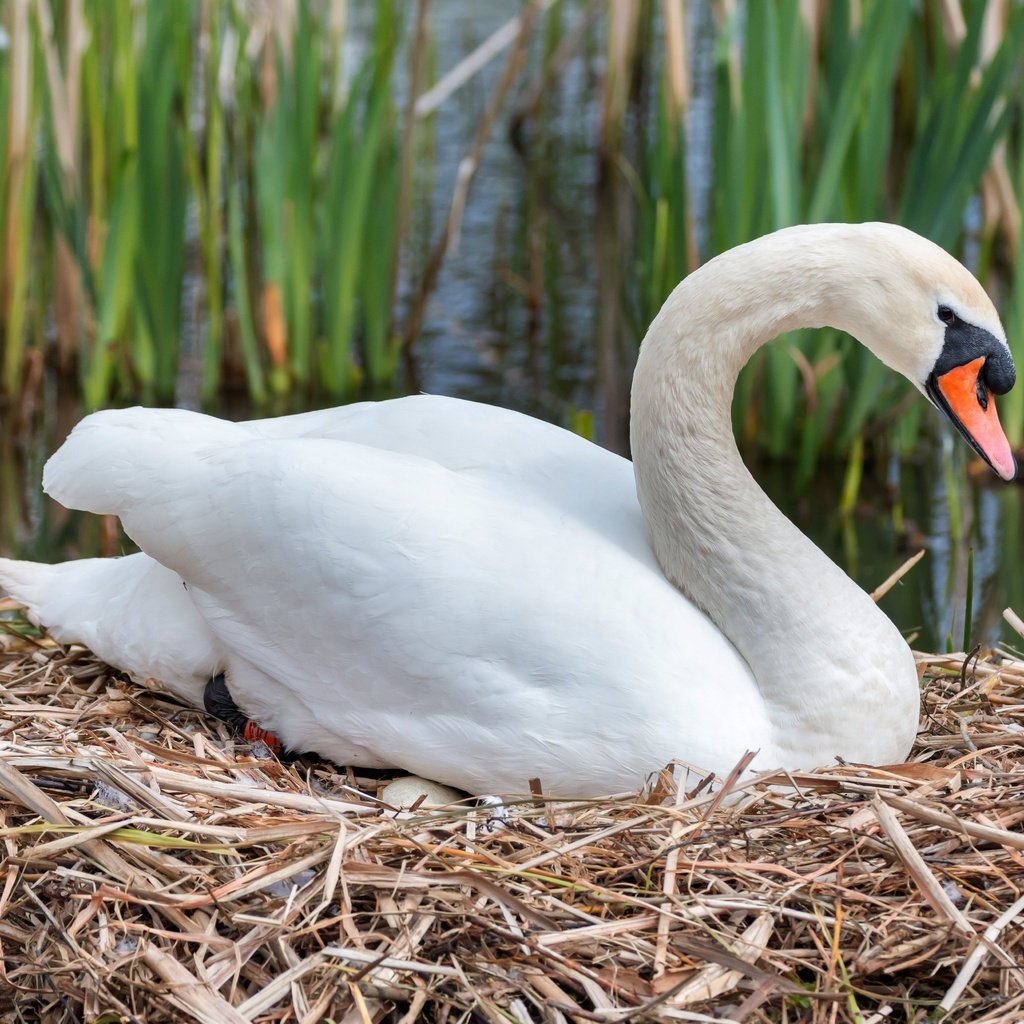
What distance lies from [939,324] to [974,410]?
0.18 meters

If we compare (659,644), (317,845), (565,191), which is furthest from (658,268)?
(565,191)

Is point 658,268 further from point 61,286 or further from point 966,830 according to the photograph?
point 966,830

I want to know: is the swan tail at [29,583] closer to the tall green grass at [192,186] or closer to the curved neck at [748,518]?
the curved neck at [748,518]

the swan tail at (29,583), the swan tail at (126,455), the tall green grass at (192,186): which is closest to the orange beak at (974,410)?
the swan tail at (126,455)

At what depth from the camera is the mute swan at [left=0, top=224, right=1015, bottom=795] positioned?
2.97 metres

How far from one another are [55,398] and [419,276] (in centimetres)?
197

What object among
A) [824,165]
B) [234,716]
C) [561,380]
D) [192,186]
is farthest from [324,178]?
[234,716]

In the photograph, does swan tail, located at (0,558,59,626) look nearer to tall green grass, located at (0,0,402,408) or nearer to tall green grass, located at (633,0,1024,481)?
tall green grass, located at (0,0,402,408)

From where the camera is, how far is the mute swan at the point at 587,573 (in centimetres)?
297

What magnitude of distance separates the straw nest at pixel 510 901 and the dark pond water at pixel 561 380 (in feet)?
4.44

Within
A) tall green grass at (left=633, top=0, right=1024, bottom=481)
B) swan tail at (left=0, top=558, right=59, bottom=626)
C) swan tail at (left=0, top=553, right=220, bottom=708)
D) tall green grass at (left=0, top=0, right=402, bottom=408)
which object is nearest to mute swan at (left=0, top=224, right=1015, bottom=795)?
swan tail at (left=0, top=553, right=220, bottom=708)

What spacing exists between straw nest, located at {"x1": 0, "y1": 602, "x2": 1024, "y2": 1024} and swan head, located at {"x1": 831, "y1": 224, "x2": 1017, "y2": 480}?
67 cm

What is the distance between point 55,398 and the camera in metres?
6.60

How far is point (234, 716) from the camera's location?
11.3 feet
